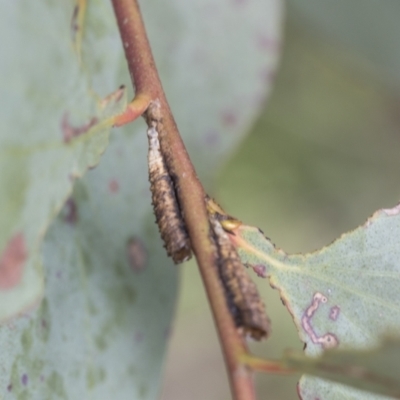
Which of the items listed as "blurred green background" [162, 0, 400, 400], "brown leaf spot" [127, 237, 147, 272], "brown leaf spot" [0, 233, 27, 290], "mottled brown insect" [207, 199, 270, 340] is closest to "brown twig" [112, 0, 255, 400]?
"mottled brown insect" [207, 199, 270, 340]

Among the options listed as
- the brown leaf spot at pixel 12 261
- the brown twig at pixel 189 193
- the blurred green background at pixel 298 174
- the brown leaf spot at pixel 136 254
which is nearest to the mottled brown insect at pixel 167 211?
the brown twig at pixel 189 193

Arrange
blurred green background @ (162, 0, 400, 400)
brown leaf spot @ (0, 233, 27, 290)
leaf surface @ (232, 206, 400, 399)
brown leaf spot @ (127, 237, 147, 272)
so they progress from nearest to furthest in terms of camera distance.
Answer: brown leaf spot @ (0, 233, 27, 290) → leaf surface @ (232, 206, 400, 399) → brown leaf spot @ (127, 237, 147, 272) → blurred green background @ (162, 0, 400, 400)

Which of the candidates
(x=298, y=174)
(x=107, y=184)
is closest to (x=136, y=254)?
(x=107, y=184)

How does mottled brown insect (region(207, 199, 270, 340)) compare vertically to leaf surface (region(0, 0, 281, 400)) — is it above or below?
below

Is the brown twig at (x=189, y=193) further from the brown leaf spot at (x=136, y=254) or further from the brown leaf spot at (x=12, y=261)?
the brown leaf spot at (x=136, y=254)

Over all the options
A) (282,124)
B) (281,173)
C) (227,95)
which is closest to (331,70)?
(282,124)

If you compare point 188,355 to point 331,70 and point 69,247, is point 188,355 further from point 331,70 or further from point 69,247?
point 69,247

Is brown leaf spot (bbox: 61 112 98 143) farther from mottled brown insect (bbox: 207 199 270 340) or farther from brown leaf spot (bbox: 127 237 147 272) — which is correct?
brown leaf spot (bbox: 127 237 147 272)
